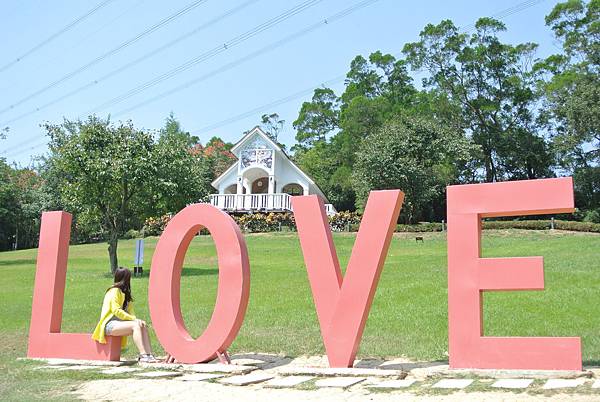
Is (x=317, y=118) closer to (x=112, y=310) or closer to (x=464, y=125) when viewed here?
(x=464, y=125)

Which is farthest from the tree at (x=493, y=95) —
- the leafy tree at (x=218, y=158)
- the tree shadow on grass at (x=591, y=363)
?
the tree shadow on grass at (x=591, y=363)

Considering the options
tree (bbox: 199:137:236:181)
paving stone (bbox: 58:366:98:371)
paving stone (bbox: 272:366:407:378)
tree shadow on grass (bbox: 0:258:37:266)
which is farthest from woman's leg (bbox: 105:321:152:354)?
tree (bbox: 199:137:236:181)

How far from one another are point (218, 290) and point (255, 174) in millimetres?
40632

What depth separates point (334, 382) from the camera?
745 cm

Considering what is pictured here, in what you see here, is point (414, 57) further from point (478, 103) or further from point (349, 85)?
point (349, 85)

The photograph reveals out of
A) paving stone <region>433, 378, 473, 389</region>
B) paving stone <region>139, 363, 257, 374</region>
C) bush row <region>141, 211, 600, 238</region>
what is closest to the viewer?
paving stone <region>433, 378, 473, 389</region>

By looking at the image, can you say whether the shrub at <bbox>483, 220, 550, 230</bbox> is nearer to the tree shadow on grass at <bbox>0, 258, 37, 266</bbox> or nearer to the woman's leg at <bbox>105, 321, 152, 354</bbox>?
the tree shadow on grass at <bbox>0, 258, 37, 266</bbox>

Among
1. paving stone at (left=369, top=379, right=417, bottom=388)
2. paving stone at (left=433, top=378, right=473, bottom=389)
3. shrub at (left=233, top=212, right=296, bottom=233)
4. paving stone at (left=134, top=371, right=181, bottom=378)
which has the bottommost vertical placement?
paving stone at (left=134, top=371, right=181, bottom=378)

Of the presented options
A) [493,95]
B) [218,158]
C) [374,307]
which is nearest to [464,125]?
[493,95]

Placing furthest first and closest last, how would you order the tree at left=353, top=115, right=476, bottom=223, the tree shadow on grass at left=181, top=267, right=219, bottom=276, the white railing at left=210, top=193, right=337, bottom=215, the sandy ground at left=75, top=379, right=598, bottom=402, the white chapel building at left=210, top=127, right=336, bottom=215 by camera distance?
1. the white chapel building at left=210, top=127, right=336, bottom=215
2. the white railing at left=210, top=193, right=337, bottom=215
3. the tree at left=353, top=115, right=476, bottom=223
4. the tree shadow on grass at left=181, top=267, right=219, bottom=276
5. the sandy ground at left=75, top=379, right=598, bottom=402

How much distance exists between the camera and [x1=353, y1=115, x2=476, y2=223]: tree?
39.9m

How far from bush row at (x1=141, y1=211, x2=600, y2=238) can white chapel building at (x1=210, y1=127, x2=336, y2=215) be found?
5.10 feet

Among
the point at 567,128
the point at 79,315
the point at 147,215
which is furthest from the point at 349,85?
the point at 79,315

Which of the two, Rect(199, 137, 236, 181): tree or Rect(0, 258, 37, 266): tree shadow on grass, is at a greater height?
Rect(199, 137, 236, 181): tree
